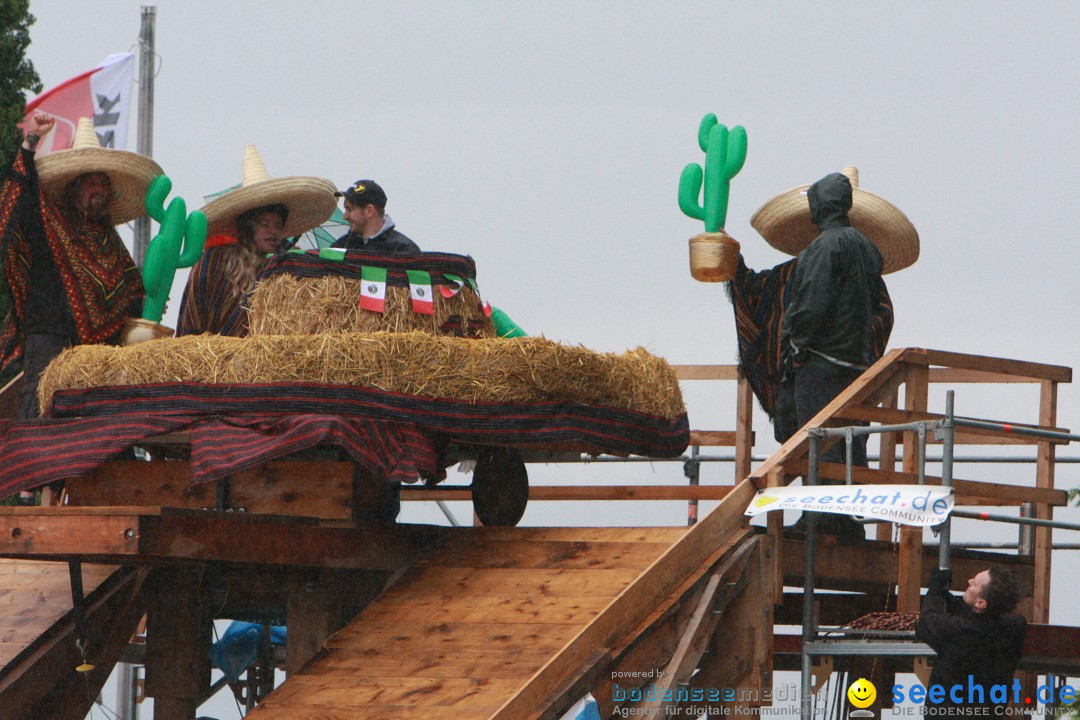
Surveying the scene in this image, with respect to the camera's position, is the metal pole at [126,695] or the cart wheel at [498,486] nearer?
the cart wheel at [498,486]

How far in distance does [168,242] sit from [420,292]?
163 cm

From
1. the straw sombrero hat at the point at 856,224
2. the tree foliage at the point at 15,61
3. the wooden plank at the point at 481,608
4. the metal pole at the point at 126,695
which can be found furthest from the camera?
the tree foliage at the point at 15,61

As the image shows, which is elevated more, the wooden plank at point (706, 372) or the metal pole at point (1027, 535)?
the wooden plank at point (706, 372)

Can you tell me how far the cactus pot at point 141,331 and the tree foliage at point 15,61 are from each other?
799 centimetres

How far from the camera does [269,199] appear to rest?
9.37 metres

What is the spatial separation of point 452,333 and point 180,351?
3.94ft

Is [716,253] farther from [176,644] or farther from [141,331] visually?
[176,644]

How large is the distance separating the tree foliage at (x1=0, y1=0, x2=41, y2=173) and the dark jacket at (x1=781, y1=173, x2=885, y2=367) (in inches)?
394

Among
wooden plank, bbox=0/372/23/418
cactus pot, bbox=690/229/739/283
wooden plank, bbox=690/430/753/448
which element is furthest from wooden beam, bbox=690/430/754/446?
wooden plank, bbox=0/372/23/418

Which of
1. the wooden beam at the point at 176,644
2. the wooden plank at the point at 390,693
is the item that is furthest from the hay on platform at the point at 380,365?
the wooden plank at the point at 390,693

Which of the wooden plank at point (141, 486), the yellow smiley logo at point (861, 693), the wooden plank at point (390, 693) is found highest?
the wooden plank at point (141, 486)

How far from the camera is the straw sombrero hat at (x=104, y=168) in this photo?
361 inches

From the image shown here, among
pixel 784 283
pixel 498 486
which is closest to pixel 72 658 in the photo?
pixel 498 486

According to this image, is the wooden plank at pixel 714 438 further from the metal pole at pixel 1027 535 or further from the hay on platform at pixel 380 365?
the hay on platform at pixel 380 365
